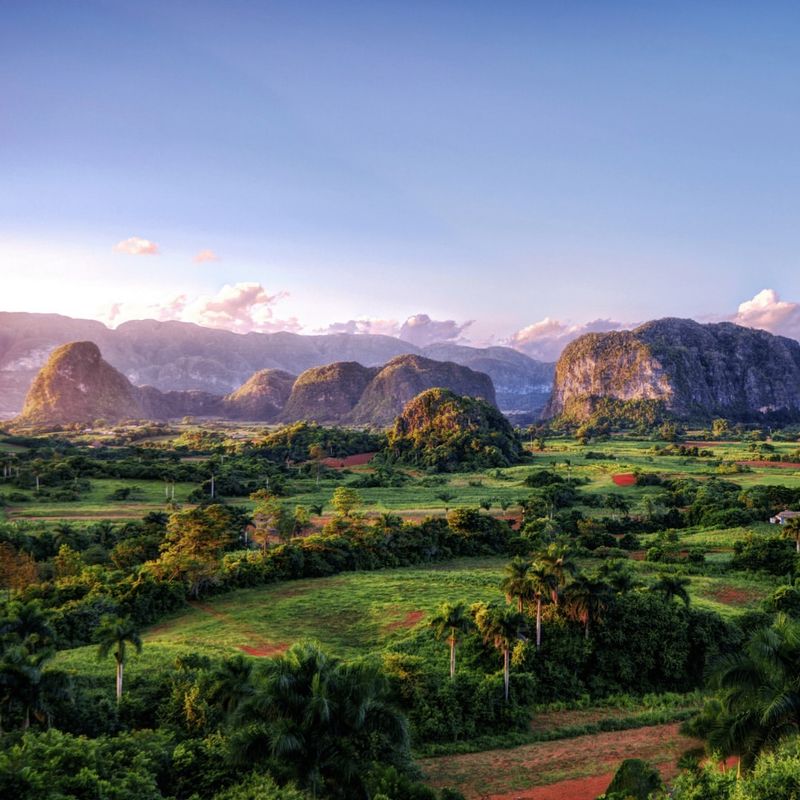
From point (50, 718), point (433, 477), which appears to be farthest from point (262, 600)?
point (433, 477)

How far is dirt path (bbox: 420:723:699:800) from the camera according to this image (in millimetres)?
22875

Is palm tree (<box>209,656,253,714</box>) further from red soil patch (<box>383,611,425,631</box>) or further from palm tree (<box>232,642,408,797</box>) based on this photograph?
red soil patch (<box>383,611,425,631</box>)

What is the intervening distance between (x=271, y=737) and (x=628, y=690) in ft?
85.5

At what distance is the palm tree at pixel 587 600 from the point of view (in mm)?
36219

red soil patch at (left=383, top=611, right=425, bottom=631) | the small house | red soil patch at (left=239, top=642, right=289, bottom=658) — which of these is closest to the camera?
red soil patch at (left=239, top=642, right=289, bottom=658)

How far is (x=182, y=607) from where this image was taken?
45.4 metres

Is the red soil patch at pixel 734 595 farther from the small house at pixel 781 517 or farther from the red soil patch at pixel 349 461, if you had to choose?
the red soil patch at pixel 349 461

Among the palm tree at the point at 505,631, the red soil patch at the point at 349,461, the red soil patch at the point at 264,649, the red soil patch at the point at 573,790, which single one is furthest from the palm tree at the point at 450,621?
the red soil patch at the point at 349,461

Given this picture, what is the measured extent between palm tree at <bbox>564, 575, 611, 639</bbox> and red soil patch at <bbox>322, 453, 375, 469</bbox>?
93072mm

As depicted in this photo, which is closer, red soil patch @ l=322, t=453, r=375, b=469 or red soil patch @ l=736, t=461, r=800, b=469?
red soil patch @ l=736, t=461, r=800, b=469

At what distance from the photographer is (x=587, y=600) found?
36219 millimetres

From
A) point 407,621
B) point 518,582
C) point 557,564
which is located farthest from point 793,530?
point 407,621

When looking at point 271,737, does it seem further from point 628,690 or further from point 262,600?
point 262,600

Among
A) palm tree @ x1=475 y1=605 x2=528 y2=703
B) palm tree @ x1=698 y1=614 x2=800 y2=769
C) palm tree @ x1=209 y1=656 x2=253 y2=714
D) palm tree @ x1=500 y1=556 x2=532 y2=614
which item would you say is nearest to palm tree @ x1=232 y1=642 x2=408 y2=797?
palm tree @ x1=209 y1=656 x2=253 y2=714
